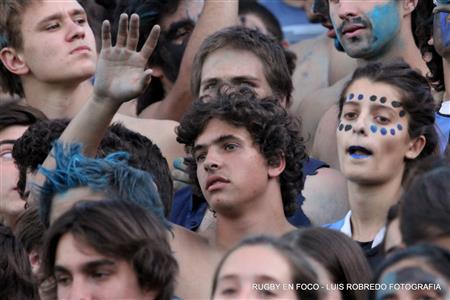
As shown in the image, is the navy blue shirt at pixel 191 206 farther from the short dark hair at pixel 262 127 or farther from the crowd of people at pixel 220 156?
the short dark hair at pixel 262 127

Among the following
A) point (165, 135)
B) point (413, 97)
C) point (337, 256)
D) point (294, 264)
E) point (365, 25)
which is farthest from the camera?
point (165, 135)

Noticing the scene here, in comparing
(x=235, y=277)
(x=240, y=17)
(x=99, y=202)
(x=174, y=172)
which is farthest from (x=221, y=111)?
(x=240, y=17)

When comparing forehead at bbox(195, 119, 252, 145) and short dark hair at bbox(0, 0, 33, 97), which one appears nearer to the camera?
forehead at bbox(195, 119, 252, 145)

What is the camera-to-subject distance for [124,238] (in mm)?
4473

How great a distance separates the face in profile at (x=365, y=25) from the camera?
6551 mm

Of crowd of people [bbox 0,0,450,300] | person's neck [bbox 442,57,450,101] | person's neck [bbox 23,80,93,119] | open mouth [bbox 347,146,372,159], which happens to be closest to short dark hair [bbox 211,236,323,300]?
crowd of people [bbox 0,0,450,300]

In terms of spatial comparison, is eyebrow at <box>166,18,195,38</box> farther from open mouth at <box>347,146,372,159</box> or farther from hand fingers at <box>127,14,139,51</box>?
Answer: open mouth at <box>347,146,372,159</box>

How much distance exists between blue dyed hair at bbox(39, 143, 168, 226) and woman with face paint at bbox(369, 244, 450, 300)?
1.35m

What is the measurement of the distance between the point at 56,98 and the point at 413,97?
2.06 meters

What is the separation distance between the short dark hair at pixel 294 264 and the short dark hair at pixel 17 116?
2.44m

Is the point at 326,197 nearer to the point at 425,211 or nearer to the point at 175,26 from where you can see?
the point at 175,26

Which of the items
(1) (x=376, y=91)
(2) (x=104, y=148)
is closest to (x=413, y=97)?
(1) (x=376, y=91)

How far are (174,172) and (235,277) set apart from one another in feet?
8.00

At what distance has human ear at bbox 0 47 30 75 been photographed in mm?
6953
